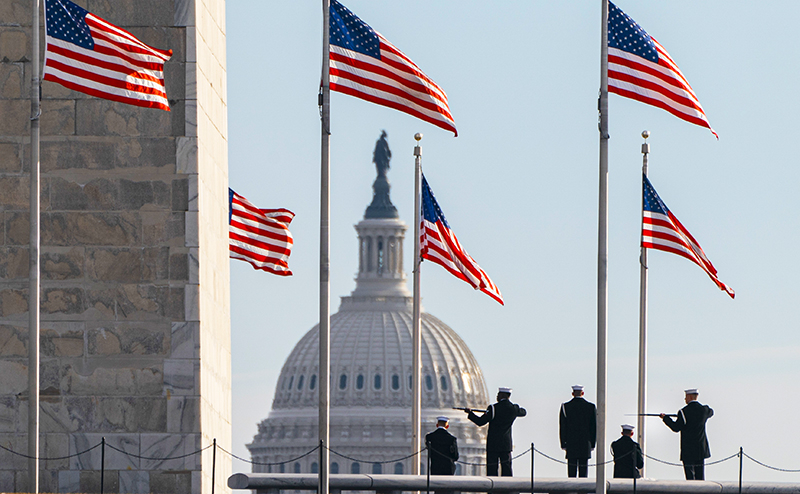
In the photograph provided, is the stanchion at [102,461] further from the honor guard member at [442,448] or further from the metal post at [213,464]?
the honor guard member at [442,448]

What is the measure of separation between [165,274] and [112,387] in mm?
1477

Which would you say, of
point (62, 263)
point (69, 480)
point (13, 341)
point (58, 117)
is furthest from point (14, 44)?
point (69, 480)

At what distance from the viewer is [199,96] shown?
85.7 ft

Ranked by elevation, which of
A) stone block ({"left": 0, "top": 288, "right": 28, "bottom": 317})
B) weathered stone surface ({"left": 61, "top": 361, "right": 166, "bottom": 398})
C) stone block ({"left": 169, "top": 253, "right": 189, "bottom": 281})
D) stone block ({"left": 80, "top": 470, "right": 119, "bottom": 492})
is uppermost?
stone block ({"left": 169, "top": 253, "right": 189, "bottom": 281})

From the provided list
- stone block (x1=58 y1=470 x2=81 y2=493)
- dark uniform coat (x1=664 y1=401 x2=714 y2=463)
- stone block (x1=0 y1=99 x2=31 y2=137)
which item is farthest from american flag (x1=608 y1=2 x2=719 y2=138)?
stone block (x1=58 y1=470 x2=81 y2=493)

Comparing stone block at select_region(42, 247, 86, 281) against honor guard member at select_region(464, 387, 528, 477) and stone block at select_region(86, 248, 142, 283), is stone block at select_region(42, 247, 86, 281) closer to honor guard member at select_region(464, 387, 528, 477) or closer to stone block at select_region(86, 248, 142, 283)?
stone block at select_region(86, 248, 142, 283)

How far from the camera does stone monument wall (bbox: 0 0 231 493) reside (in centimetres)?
2561

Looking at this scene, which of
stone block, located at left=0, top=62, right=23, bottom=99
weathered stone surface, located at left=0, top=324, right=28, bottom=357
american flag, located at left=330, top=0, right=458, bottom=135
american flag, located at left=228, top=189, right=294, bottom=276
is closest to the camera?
american flag, located at left=330, top=0, right=458, bottom=135

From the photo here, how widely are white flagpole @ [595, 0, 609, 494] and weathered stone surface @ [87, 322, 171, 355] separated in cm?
523

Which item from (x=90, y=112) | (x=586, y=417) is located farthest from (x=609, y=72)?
(x=90, y=112)

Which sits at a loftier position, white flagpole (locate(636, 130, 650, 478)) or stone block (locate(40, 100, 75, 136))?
stone block (locate(40, 100, 75, 136))

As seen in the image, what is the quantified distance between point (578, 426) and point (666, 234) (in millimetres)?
Answer: 5353

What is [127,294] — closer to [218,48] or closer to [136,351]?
[136,351]

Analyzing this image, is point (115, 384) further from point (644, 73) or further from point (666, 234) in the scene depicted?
point (666, 234)
